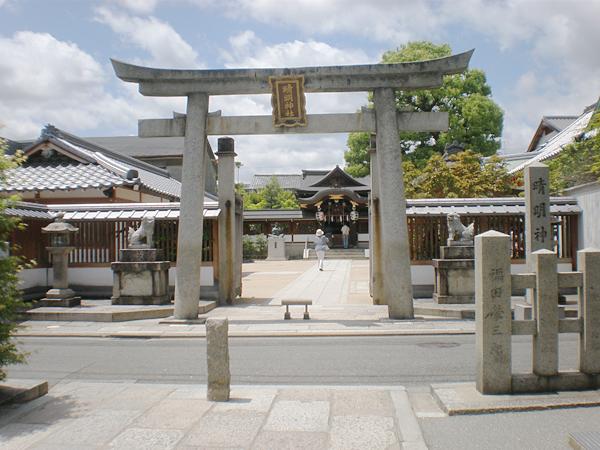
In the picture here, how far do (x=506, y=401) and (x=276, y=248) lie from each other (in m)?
34.0

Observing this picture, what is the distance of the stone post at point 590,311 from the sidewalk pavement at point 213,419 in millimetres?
2072

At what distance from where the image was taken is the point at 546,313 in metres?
5.61

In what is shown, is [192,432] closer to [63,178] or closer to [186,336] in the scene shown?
[186,336]

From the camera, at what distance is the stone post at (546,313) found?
18.4 ft

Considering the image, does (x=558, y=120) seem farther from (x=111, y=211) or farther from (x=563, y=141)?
(x=111, y=211)

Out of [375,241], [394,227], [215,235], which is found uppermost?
[394,227]

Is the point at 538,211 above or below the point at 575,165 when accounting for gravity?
below

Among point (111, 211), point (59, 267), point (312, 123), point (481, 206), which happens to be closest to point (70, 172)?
point (111, 211)

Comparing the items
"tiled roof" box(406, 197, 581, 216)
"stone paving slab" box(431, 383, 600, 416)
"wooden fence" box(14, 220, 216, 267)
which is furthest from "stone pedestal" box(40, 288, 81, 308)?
"stone paving slab" box(431, 383, 600, 416)

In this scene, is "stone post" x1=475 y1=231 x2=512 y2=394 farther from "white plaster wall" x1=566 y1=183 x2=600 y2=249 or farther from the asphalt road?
"white plaster wall" x1=566 y1=183 x2=600 y2=249

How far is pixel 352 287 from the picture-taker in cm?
1927

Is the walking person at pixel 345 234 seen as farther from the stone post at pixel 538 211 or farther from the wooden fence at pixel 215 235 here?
the stone post at pixel 538 211

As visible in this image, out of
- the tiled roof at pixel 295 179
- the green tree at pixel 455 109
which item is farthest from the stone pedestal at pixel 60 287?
the tiled roof at pixel 295 179

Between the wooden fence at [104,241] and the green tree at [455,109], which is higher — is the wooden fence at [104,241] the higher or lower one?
the lower one
